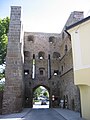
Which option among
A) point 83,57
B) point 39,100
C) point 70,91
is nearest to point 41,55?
point 70,91

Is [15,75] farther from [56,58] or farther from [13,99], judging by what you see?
[56,58]

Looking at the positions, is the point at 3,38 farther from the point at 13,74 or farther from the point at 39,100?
the point at 39,100

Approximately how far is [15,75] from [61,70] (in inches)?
376

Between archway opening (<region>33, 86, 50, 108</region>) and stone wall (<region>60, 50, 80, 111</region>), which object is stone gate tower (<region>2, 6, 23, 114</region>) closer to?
stone wall (<region>60, 50, 80, 111</region>)

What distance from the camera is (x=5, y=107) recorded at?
709 inches

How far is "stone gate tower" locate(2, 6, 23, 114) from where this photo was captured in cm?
1825

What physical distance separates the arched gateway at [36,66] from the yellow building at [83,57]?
5.77m

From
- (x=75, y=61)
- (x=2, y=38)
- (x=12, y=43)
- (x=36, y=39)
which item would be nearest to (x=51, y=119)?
(x=75, y=61)

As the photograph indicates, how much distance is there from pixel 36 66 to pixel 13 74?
9.14 m

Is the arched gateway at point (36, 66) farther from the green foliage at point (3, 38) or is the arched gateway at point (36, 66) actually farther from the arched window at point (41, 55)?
the green foliage at point (3, 38)

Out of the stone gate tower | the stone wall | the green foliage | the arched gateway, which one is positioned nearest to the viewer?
the stone gate tower

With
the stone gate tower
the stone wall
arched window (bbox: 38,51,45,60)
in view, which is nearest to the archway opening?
arched window (bbox: 38,51,45,60)

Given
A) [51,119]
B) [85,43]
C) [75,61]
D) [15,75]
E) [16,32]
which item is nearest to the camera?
[85,43]

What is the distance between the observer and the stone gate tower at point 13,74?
18.2 m
